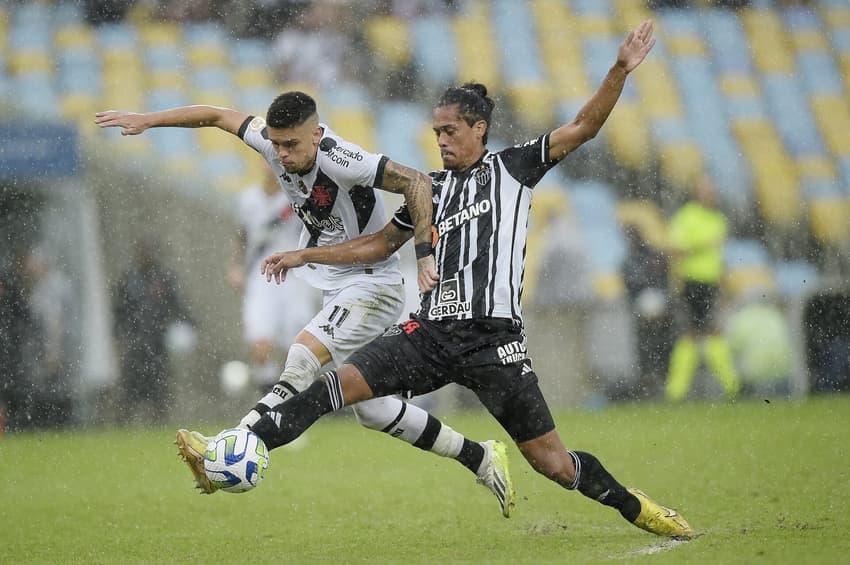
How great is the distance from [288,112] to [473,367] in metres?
1.48

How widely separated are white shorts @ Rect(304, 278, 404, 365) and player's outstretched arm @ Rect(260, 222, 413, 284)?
338 millimetres

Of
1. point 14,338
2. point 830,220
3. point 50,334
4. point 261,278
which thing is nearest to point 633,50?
point 261,278

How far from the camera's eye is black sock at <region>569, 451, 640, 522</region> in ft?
18.1

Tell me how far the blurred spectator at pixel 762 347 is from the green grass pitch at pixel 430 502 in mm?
1421

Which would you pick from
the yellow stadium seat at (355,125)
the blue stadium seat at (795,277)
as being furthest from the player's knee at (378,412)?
the yellow stadium seat at (355,125)

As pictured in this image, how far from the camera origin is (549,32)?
1689 cm

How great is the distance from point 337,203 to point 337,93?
30.4 ft

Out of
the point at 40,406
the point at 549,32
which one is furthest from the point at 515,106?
the point at 40,406

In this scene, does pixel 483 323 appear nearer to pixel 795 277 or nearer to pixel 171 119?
pixel 171 119

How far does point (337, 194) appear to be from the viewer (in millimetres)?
6227

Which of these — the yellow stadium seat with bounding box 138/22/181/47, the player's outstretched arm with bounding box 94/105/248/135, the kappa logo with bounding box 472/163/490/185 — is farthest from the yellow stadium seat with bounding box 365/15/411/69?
the kappa logo with bounding box 472/163/490/185

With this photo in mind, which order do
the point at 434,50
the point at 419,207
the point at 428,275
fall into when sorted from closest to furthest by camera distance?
the point at 428,275 < the point at 419,207 < the point at 434,50

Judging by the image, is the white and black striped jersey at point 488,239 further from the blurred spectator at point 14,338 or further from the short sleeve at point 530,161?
the blurred spectator at point 14,338

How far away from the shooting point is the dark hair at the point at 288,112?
5.87 m
